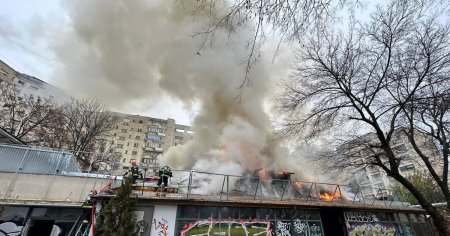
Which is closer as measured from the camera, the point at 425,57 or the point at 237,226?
the point at 425,57

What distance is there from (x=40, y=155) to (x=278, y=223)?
489 inches

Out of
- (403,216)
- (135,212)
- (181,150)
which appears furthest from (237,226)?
(181,150)

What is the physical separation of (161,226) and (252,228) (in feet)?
13.7

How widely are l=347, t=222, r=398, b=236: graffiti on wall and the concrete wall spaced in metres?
14.1

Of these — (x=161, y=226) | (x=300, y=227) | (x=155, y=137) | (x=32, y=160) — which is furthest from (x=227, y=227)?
(x=155, y=137)

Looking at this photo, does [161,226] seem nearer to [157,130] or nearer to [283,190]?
[283,190]

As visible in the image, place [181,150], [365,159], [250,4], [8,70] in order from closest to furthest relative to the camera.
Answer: [250,4], [365,159], [181,150], [8,70]

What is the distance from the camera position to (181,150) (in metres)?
25.7

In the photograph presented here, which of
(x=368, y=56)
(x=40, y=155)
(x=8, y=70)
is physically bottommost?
(x=40, y=155)

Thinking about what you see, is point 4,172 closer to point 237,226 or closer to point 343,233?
point 237,226

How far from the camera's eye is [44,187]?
33.8 ft

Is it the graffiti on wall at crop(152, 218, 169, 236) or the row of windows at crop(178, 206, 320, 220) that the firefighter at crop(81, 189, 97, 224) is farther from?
the row of windows at crop(178, 206, 320, 220)

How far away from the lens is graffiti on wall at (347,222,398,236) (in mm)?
12305

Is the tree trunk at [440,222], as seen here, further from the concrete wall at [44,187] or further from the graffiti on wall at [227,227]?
the concrete wall at [44,187]
